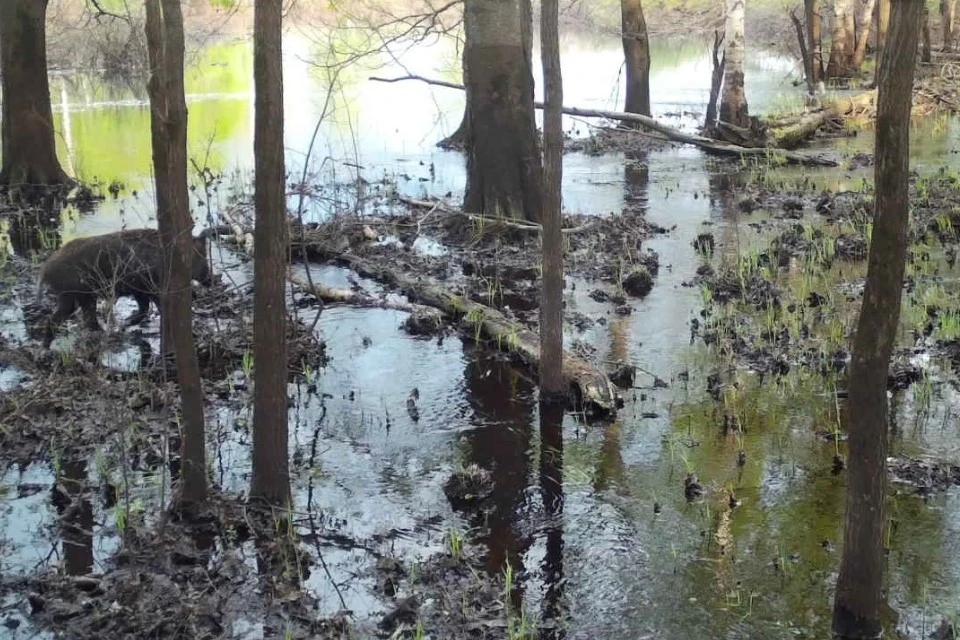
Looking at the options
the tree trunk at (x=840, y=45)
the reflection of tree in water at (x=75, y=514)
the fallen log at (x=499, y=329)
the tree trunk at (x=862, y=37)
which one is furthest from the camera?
the tree trunk at (x=862, y=37)

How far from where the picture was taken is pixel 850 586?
546 centimetres

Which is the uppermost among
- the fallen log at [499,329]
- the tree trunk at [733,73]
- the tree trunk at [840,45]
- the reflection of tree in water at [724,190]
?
the tree trunk at [840,45]

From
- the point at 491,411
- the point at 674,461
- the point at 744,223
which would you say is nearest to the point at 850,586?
the point at 674,461

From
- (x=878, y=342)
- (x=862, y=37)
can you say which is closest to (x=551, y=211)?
(x=878, y=342)

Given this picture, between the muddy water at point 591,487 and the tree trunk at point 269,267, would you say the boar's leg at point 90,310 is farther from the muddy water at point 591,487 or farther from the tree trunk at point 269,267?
the tree trunk at point 269,267

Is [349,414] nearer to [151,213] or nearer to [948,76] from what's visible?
[151,213]

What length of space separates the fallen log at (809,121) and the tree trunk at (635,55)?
3.25m

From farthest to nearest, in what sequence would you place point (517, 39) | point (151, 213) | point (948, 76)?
point (948, 76)
point (151, 213)
point (517, 39)

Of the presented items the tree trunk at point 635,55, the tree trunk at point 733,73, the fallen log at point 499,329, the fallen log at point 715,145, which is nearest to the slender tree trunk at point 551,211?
the fallen log at point 499,329

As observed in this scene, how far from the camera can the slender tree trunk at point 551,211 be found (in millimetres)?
7938

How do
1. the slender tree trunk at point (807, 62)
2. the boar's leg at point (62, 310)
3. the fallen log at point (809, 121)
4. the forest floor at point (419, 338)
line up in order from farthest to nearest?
the slender tree trunk at point (807, 62), the fallen log at point (809, 121), the boar's leg at point (62, 310), the forest floor at point (419, 338)

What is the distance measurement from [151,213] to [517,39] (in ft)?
23.8

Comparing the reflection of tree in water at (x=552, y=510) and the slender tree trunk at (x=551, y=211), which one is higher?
the slender tree trunk at (x=551, y=211)

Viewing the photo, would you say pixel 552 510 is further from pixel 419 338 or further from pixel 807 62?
pixel 807 62
